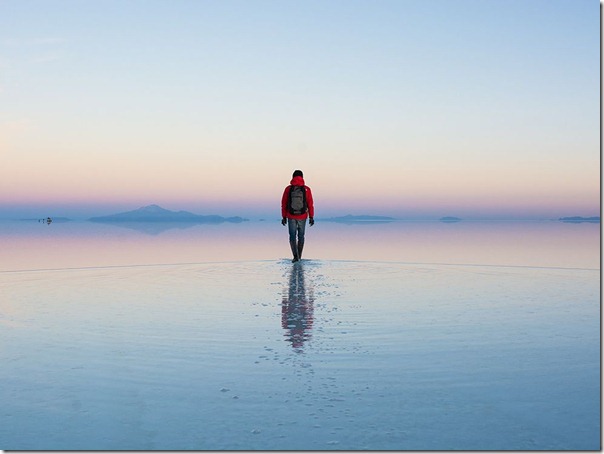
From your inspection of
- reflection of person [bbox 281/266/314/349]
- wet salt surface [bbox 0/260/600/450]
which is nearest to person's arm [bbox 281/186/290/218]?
reflection of person [bbox 281/266/314/349]

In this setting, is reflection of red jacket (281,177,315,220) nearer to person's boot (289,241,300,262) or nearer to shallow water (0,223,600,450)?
person's boot (289,241,300,262)

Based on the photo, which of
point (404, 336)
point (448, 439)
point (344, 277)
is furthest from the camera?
point (344, 277)

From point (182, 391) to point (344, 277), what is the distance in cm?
1051

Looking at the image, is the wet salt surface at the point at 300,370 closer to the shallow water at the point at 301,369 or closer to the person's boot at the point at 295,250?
the shallow water at the point at 301,369

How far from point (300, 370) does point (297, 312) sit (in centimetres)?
382

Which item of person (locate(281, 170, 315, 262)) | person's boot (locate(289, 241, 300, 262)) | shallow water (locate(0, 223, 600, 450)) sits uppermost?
person (locate(281, 170, 315, 262))

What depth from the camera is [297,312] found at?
32.6 ft

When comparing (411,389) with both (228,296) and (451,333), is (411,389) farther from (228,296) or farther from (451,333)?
(228,296)

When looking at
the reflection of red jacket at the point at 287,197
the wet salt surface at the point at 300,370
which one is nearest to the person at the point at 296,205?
the reflection of red jacket at the point at 287,197

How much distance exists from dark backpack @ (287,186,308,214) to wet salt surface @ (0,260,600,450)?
7059 mm

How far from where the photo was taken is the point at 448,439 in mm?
4312

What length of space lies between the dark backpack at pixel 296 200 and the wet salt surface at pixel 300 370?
7.06 m

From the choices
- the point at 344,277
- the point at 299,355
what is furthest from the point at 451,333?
the point at 344,277

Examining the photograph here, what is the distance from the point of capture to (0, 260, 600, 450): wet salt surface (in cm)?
445
